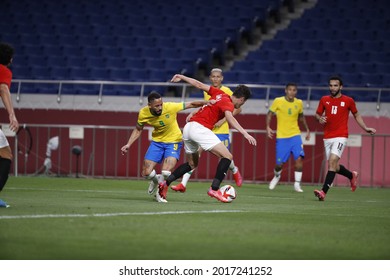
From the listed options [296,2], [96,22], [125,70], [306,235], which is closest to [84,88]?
[125,70]

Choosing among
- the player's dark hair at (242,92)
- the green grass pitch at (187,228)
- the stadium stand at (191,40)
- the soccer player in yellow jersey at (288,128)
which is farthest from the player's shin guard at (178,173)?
the stadium stand at (191,40)

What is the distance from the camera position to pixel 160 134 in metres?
16.9

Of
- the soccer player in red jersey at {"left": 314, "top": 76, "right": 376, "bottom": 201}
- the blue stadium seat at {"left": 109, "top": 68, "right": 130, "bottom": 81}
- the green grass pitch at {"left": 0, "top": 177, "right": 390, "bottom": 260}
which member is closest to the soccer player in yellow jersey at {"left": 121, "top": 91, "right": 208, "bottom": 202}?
the green grass pitch at {"left": 0, "top": 177, "right": 390, "bottom": 260}

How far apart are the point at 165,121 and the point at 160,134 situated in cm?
28

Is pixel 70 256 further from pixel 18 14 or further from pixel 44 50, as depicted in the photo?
pixel 18 14

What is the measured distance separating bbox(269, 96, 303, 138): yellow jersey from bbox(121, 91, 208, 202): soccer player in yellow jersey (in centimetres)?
502

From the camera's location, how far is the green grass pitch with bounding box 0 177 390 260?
8.36 m

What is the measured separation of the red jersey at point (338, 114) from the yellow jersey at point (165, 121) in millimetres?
2783

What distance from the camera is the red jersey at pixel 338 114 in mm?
17484

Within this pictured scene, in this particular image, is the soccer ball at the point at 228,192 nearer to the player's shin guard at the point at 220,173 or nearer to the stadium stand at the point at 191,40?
the player's shin guard at the point at 220,173

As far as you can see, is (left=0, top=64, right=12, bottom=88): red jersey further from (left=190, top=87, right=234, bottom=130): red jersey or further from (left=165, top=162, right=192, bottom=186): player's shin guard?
(left=190, top=87, right=234, bottom=130): red jersey

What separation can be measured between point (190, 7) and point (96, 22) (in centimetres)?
304

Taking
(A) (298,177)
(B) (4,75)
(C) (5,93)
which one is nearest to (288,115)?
(A) (298,177)

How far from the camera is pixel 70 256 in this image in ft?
26.2
